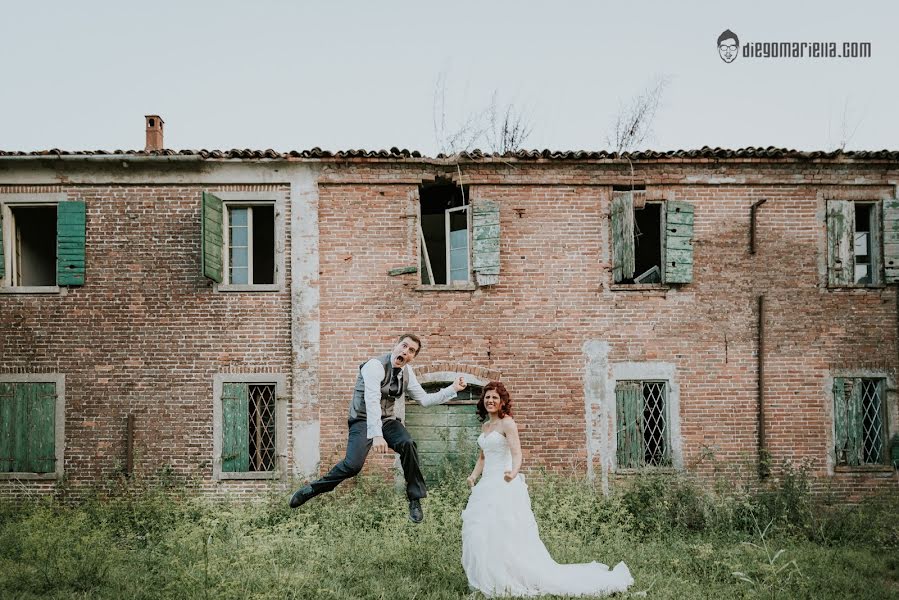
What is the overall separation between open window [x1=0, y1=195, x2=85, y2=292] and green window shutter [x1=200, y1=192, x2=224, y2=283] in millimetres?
2259

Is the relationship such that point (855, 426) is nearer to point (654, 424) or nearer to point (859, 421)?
point (859, 421)

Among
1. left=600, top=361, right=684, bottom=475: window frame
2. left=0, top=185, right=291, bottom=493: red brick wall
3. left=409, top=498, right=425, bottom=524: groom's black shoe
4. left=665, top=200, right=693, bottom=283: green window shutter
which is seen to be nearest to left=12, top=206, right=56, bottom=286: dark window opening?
left=0, top=185, right=291, bottom=493: red brick wall

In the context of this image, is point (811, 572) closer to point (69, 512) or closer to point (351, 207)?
point (351, 207)

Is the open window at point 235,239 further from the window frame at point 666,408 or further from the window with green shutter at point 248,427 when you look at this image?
the window frame at point 666,408

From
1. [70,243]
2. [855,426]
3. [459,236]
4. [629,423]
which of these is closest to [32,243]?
[70,243]

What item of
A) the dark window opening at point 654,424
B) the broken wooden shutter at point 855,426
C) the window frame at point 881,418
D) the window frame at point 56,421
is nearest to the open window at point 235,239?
the window frame at point 56,421

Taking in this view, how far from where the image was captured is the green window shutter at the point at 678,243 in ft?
36.1

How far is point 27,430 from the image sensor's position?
10719 mm

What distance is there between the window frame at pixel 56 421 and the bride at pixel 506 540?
7550 millimetres

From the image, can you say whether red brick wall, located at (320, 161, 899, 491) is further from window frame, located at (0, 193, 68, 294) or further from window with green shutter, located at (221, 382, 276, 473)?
window frame, located at (0, 193, 68, 294)

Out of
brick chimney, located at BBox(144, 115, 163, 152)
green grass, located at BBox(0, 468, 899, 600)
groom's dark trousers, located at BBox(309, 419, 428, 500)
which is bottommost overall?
green grass, located at BBox(0, 468, 899, 600)

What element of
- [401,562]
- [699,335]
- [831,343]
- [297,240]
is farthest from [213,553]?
[831,343]

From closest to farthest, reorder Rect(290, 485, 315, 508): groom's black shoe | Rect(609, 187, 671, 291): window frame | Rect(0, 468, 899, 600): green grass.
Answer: Rect(290, 485, 315, 508): groom's black shoe < Rect(0, 468, 899, 600): green grass < Rect(609, 187, 671, 291): window frame

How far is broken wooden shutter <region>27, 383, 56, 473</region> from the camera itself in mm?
10695
